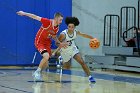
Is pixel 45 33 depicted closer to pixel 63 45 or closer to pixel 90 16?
pixel 63 45

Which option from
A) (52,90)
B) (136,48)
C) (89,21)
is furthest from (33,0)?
(52,90)

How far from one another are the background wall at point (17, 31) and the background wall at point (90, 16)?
4.85 ft

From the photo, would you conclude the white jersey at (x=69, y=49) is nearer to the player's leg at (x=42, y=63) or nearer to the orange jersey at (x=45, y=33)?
the orange jersey at (x=45, y=33)

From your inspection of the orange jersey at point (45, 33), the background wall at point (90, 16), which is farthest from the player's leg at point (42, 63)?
the background wall at point (90, 16)

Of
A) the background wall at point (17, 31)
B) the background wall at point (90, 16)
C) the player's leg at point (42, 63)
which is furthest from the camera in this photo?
the background wall at point (90, 16)

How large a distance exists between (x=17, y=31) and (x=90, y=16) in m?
3.44

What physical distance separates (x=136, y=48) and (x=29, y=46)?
4829mm

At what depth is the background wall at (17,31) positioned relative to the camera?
1720 centimetres

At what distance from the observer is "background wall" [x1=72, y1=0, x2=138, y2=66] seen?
60.0ft

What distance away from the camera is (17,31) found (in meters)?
17.3

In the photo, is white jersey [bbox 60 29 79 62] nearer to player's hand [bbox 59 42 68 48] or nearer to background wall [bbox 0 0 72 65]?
player's hand [bbox 59 42 68 48]

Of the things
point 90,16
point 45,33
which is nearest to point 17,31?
point 90,16

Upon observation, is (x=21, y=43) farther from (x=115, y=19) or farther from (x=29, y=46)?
(x=115, y=19)

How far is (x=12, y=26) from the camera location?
17.2 metres
